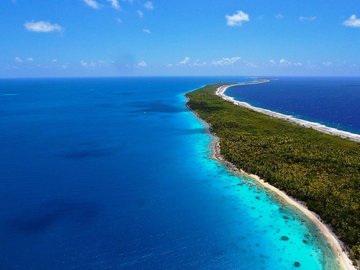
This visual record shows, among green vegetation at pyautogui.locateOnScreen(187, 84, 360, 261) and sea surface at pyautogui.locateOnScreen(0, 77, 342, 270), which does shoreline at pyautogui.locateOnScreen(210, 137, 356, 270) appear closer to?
green vegetation at pyautogui.locateOnScreen(187, 84, 360, 261)

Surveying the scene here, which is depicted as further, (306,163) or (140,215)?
(306,163)

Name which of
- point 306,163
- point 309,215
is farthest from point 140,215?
point 306,163

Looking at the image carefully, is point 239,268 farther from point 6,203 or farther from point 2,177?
point 2,177

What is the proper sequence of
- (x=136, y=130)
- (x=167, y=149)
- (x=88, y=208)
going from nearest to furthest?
(x=88, y=208), (x=167, y=149), (x=136, y=130)

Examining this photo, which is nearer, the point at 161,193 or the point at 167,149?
the point at 161,193

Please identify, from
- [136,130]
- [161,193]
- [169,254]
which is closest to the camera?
[169,254]

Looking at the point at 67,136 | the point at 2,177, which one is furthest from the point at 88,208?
the point at 67,136

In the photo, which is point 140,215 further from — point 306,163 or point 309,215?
point 306,163
